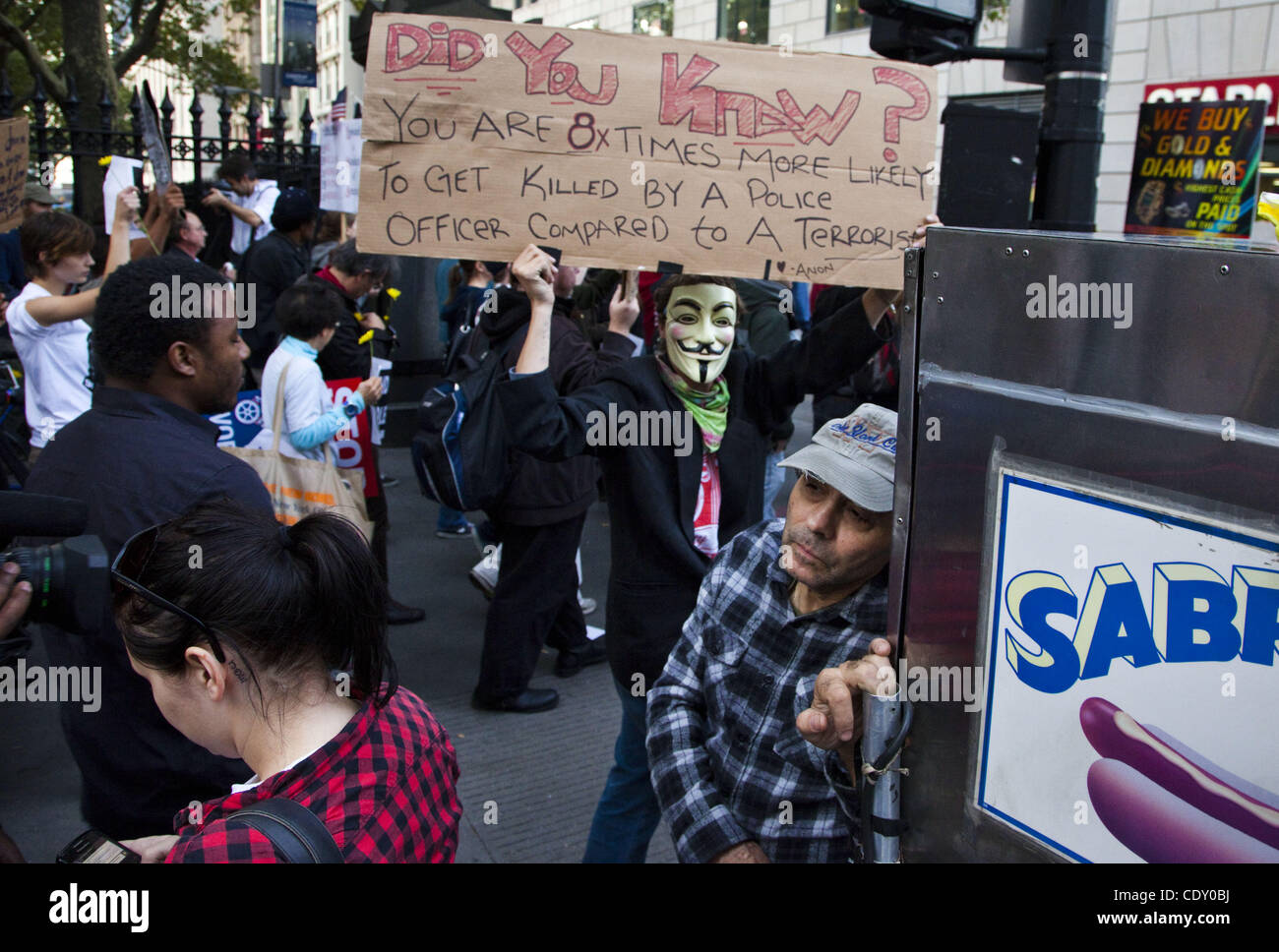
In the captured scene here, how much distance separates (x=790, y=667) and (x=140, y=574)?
3.95ft

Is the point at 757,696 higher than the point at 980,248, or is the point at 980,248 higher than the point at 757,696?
the point at 980,248

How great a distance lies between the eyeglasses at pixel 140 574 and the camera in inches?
63.1

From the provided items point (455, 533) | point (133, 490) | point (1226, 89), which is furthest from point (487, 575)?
point (1226, 89)

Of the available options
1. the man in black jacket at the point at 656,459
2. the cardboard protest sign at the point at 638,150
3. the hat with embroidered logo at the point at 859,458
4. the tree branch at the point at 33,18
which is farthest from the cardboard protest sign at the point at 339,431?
the tree branch at the point at 33,18

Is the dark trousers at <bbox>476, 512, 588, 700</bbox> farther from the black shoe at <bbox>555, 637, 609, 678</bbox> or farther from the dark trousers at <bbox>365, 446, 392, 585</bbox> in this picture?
Answer: the dark trousers at <bbox>365, 446, 392, 585</bbox>

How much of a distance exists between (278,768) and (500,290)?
8.72 ft

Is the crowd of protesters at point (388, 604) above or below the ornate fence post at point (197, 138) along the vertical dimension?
below

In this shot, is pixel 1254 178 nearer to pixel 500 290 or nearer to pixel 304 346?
pixel 500 290

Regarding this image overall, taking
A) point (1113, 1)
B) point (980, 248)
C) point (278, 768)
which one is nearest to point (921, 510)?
point (980, 248)

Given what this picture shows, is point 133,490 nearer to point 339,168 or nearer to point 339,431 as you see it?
point 339,431

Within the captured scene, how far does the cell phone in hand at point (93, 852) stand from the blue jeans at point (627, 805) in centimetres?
168

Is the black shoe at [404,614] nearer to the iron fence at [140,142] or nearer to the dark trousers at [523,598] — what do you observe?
the dark trousers at [523,598]

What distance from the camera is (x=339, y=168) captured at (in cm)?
609

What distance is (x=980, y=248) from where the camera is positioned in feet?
4.63
